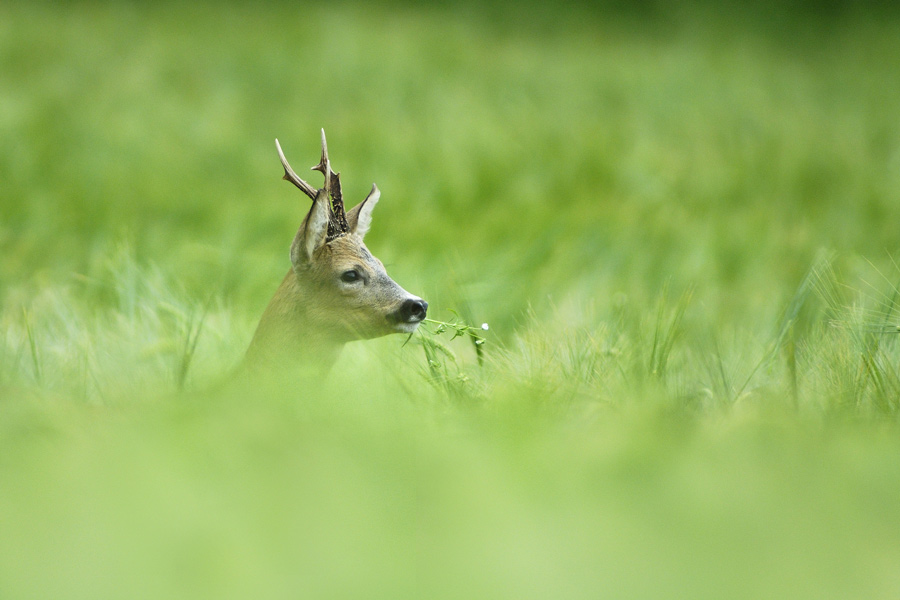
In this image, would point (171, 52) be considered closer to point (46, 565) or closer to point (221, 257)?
point (221, 257)

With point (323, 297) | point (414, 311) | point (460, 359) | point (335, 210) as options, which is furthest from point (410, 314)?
point (335, 210)

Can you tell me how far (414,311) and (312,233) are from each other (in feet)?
0.98

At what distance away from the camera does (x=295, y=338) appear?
178 cm

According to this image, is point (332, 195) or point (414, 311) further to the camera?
point (332, 195)

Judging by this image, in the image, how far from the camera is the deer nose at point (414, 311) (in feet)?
5.33

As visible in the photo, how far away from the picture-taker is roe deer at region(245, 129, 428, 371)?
172cm

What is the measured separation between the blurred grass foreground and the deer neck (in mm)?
87

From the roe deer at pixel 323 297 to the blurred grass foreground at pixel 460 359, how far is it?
83mm

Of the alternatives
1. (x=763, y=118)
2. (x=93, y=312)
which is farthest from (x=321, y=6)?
(x=93, y=312)

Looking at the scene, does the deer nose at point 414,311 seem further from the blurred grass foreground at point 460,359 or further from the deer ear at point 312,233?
the deer ear at point 312,233

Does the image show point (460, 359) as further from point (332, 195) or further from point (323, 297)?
point (332, 195)

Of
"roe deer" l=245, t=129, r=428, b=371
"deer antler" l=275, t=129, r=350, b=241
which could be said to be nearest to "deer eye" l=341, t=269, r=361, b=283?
"roe deer" l=245, t=129, r=428, b=371

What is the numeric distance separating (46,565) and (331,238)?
48.3 inches

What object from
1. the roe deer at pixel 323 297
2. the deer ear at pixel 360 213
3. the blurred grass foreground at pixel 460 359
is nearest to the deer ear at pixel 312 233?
the roe deer at pixel 323 297
